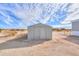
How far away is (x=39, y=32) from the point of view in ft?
10.3

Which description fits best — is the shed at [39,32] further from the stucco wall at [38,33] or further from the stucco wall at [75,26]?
the stucco wall at [75,26]

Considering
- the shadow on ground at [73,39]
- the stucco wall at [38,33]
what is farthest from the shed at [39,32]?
the shadow on ground at [73,39]

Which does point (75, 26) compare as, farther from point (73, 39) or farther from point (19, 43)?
point (19, 43)

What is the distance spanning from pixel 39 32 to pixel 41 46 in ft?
0.64

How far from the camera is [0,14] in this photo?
316 cm

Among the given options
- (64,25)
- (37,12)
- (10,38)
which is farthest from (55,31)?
(10,38)

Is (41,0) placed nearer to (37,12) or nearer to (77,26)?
(37,12)

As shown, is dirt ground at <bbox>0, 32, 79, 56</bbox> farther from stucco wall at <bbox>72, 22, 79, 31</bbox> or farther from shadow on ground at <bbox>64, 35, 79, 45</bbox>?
stucco wall at <bbox>72, 22, 79, 31</bbox>

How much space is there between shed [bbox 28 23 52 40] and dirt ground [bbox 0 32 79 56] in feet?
0.18

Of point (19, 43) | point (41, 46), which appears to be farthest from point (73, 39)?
point (19, 43)

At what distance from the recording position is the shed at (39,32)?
10.3ft

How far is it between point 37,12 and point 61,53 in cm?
66

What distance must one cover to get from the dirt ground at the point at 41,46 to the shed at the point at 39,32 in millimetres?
56

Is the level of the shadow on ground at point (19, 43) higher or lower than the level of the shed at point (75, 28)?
lower
